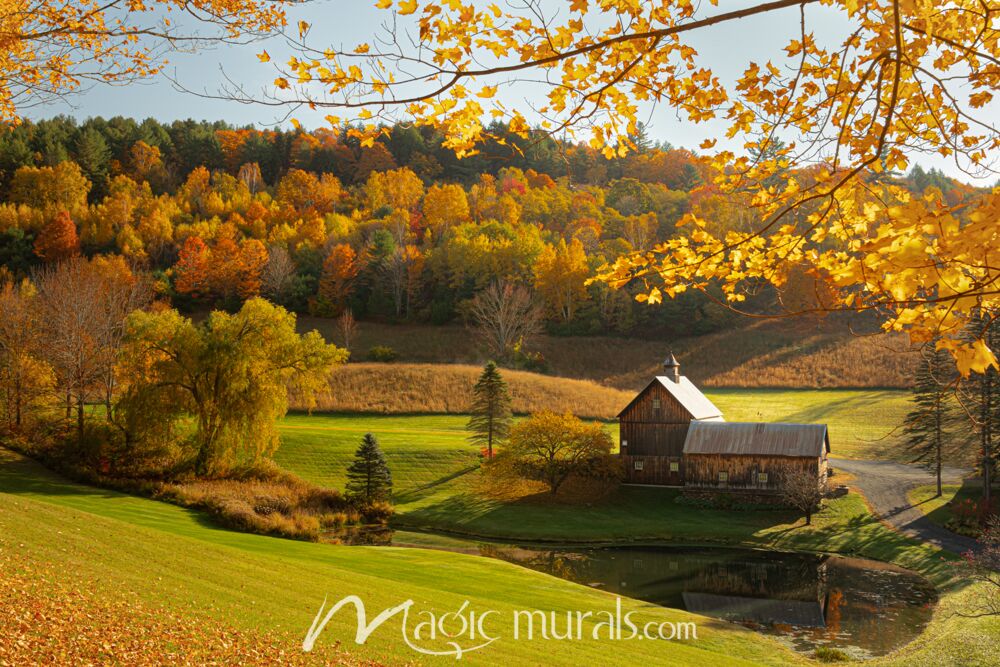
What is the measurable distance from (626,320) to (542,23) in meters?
63.2

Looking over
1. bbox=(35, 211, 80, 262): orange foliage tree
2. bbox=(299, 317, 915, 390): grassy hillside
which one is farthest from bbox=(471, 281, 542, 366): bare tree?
bbox=(35, 211, 80, 262): orange foliage tree

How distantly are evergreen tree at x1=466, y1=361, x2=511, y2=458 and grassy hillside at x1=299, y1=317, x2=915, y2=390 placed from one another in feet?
70.9

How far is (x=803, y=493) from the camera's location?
94.2 feet

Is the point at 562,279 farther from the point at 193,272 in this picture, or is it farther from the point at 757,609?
the point at 757,609

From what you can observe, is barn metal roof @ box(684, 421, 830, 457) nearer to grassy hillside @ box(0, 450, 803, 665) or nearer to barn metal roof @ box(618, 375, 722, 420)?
barn metal roof @ box(618, 375, 722, 420)

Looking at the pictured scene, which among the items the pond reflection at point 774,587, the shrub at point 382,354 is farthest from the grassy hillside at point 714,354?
the pond reflection at point 774,587

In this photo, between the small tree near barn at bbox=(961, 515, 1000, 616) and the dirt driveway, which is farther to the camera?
the dirt driveway

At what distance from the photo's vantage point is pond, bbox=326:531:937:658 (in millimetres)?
18797

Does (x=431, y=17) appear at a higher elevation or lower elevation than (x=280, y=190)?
lower

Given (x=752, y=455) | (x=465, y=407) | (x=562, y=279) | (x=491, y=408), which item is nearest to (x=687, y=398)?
(x=752, y=455)

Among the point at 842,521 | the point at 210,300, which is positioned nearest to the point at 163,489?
the point at 842,521

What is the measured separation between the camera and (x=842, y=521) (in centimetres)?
2881

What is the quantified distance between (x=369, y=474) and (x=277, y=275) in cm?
4065

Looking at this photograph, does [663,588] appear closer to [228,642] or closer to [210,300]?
[228,642]
